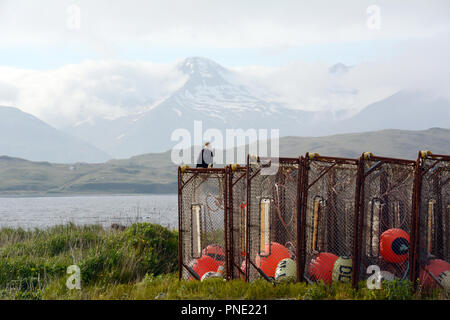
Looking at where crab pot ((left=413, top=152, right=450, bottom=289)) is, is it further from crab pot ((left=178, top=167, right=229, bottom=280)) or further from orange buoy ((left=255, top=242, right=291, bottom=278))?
crab pot ((left=178, top=167, right=229, bottom=280))

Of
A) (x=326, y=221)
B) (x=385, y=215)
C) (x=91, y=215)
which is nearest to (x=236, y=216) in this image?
(x=326, y=221)

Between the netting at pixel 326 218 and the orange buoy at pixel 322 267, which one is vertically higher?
the netting at pixel 326 218

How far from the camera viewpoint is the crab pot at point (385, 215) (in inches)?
388

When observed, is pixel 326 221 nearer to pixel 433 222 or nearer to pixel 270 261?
pixel 270 261

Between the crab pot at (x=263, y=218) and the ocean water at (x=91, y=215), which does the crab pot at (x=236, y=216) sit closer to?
the crab pot at (x=263, y=218)

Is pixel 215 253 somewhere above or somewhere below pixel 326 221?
below

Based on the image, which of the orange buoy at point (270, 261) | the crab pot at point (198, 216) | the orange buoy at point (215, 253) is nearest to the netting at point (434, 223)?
the orange buoy at point (270, 261)

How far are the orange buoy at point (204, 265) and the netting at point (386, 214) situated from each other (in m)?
3.73

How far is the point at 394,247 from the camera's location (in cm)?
1034

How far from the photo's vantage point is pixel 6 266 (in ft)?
45.0

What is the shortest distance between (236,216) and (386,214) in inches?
136

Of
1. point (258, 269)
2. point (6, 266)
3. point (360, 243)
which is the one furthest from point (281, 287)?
point (6, 266)

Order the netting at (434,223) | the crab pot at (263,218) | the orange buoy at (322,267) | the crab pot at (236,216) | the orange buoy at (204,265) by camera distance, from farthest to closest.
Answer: the orange buoy at (204,265)
the crab pot at (236,216)
the crab pot at (263,218)
the orange buoy at (322,267)
the netting at (434,223)
